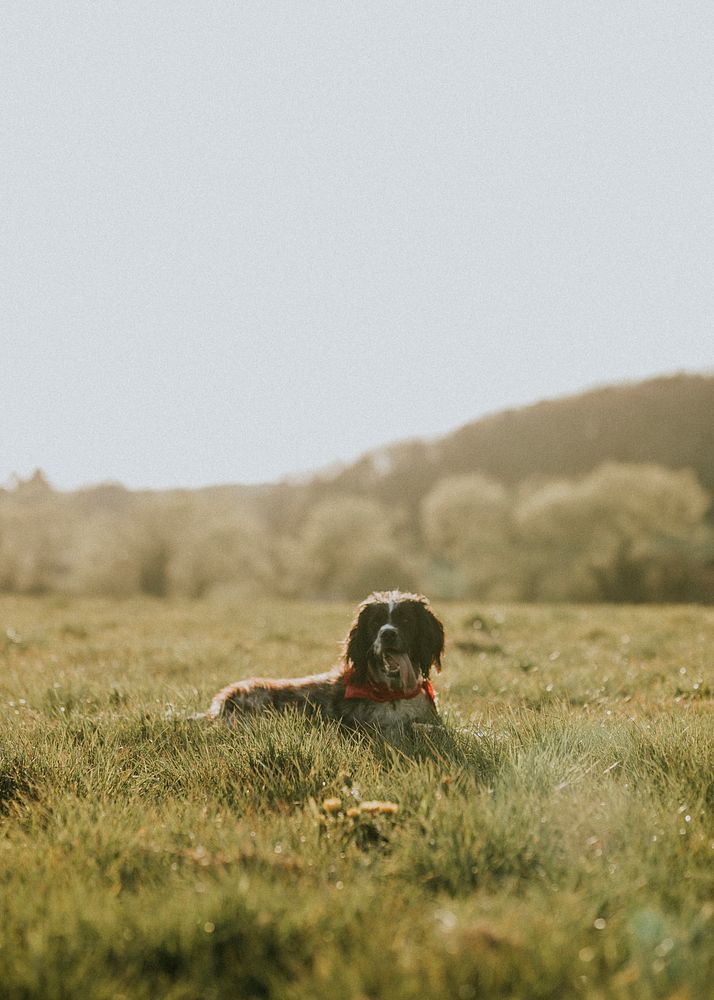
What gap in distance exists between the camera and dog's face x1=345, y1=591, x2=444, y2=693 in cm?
603

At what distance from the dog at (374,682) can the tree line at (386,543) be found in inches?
1389

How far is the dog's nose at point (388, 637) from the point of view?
19.9ft

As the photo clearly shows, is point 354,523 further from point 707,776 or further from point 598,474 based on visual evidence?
point 707,776

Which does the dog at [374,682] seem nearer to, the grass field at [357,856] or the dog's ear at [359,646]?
the dog's ear at [359,646]

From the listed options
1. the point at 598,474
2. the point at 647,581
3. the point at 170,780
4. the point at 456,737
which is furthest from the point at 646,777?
the point at 598,474

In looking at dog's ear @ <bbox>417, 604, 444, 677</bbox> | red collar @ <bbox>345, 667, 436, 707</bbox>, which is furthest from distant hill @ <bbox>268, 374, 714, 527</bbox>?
red collar @ <bbox>345, 667, 436, 707</bbox>

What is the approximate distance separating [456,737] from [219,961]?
98.7 inches

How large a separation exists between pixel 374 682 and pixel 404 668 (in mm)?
291

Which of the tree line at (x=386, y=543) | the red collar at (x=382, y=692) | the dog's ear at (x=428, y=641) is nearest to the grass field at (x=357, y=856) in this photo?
the red collar at (x=382, y=692)

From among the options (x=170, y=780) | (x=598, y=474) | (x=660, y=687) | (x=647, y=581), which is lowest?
(x=647, y=581)

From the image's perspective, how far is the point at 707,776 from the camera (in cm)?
378

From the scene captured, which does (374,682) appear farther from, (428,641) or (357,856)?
(357,856)

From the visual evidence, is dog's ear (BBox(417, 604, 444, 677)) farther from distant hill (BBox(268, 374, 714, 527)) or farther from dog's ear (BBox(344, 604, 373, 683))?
distant hill (BBox(268, 374, 714, 527))

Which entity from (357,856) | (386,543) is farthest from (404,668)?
(386,543)
